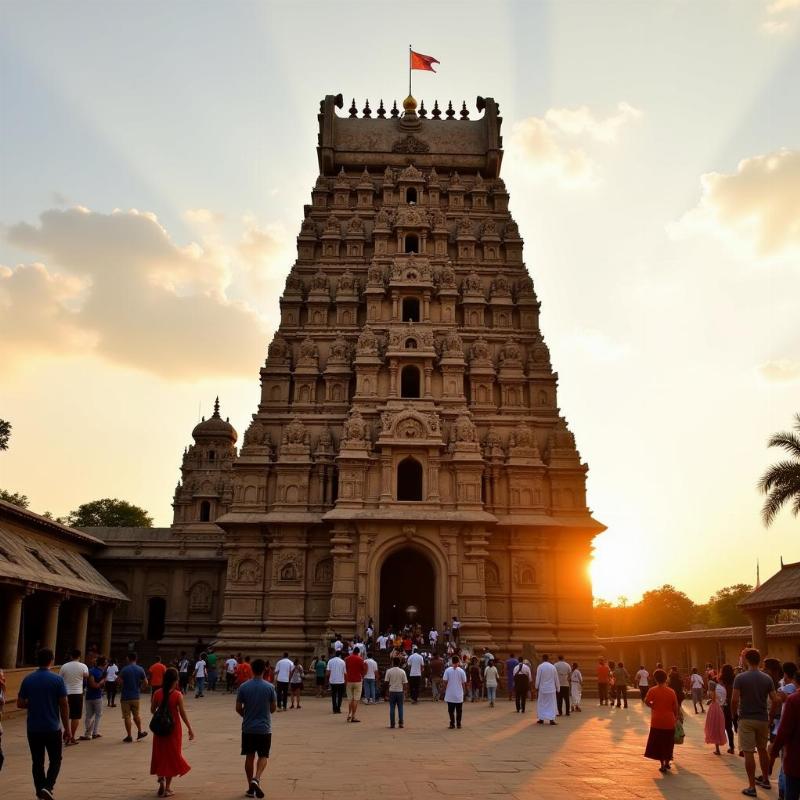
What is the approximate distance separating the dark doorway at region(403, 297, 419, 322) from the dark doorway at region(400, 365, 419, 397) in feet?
11.7

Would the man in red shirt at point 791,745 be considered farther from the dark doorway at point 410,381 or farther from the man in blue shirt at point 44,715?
the dark doorway at point 410,381

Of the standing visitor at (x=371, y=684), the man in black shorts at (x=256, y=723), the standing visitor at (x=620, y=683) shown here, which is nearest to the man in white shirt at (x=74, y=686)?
the man in black shorts at (x=256, y=723)

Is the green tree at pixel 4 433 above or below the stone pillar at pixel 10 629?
above

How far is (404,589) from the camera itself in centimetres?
4566

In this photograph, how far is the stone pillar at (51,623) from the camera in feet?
106

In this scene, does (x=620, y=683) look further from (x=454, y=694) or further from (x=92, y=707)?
(x=92, y=707)

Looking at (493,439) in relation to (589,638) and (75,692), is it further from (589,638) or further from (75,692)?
(75,692)

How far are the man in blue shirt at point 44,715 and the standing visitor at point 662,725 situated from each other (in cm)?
995

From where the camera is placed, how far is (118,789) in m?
12.6

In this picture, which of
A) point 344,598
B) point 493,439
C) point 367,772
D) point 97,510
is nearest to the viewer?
point 367,772

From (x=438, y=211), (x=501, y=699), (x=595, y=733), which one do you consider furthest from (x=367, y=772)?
(x=438, y=211)

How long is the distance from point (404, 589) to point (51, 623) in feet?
62.9

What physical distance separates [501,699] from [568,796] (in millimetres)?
21278

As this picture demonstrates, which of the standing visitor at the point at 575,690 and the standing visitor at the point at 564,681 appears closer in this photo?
the standing visitor at the point at 564,681
